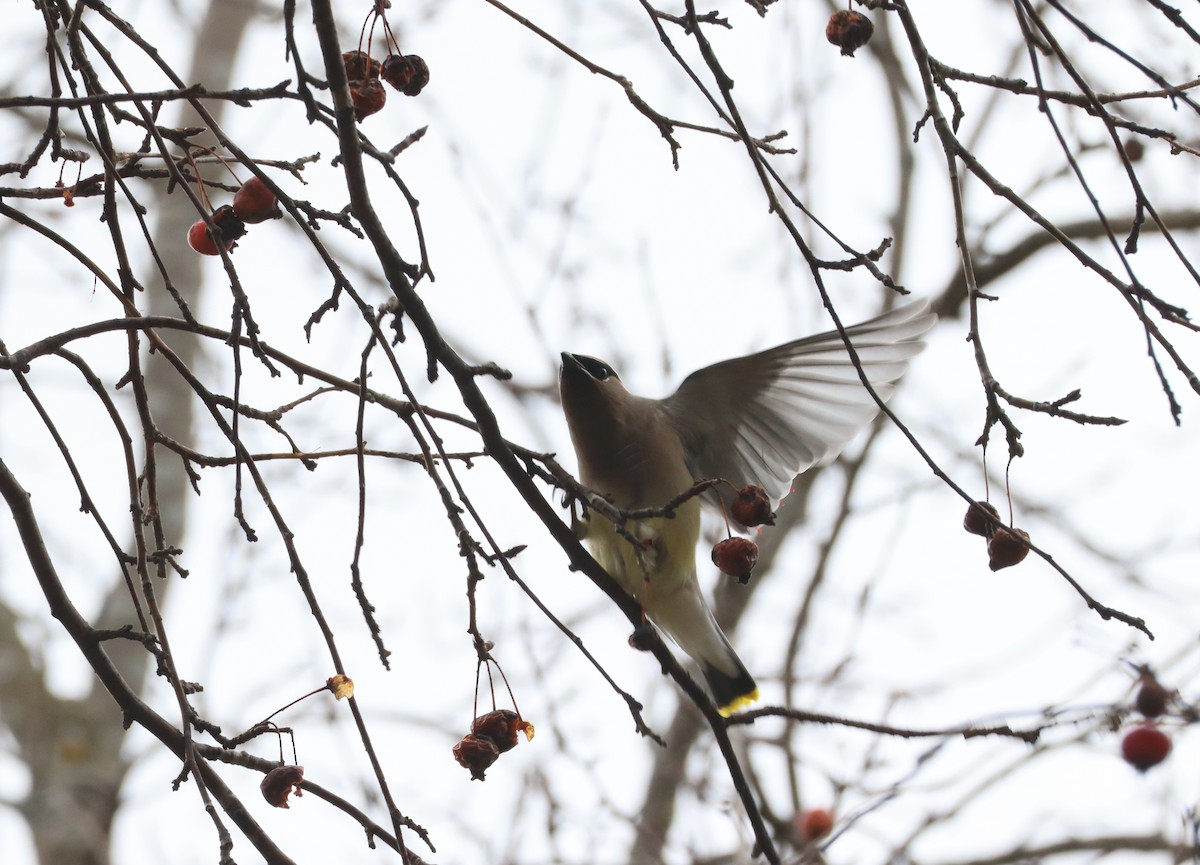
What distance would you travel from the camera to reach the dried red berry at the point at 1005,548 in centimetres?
214

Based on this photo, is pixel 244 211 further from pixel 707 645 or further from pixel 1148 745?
pixel 707 645

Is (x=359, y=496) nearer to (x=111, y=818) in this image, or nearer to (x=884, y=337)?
(x=884, y=337)

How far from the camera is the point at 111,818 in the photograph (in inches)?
Result: 263

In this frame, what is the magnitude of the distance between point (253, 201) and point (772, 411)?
233 centimetres

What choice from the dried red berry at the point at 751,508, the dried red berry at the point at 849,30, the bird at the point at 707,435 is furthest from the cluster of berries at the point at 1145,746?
the dried red berry at the point at 849,30

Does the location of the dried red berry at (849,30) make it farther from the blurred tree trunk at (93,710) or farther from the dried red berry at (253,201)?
the blurred tree trunk at (93,710)

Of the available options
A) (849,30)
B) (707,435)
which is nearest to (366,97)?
(849,30)

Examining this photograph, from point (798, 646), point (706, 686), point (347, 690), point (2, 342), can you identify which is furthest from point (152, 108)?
point (798, 646)

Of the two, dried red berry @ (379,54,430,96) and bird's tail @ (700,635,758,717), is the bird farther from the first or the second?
dried red berry @ (379,54,430,96)

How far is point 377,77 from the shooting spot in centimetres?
239

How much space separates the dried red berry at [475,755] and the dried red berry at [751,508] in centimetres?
69

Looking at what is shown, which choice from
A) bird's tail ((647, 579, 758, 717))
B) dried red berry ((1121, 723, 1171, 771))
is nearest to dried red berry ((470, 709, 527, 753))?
dried red berry ((1121, 723, 1171, 771))

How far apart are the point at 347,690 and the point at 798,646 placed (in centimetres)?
409

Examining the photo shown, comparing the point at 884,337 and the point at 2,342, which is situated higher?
the point at 884,337
